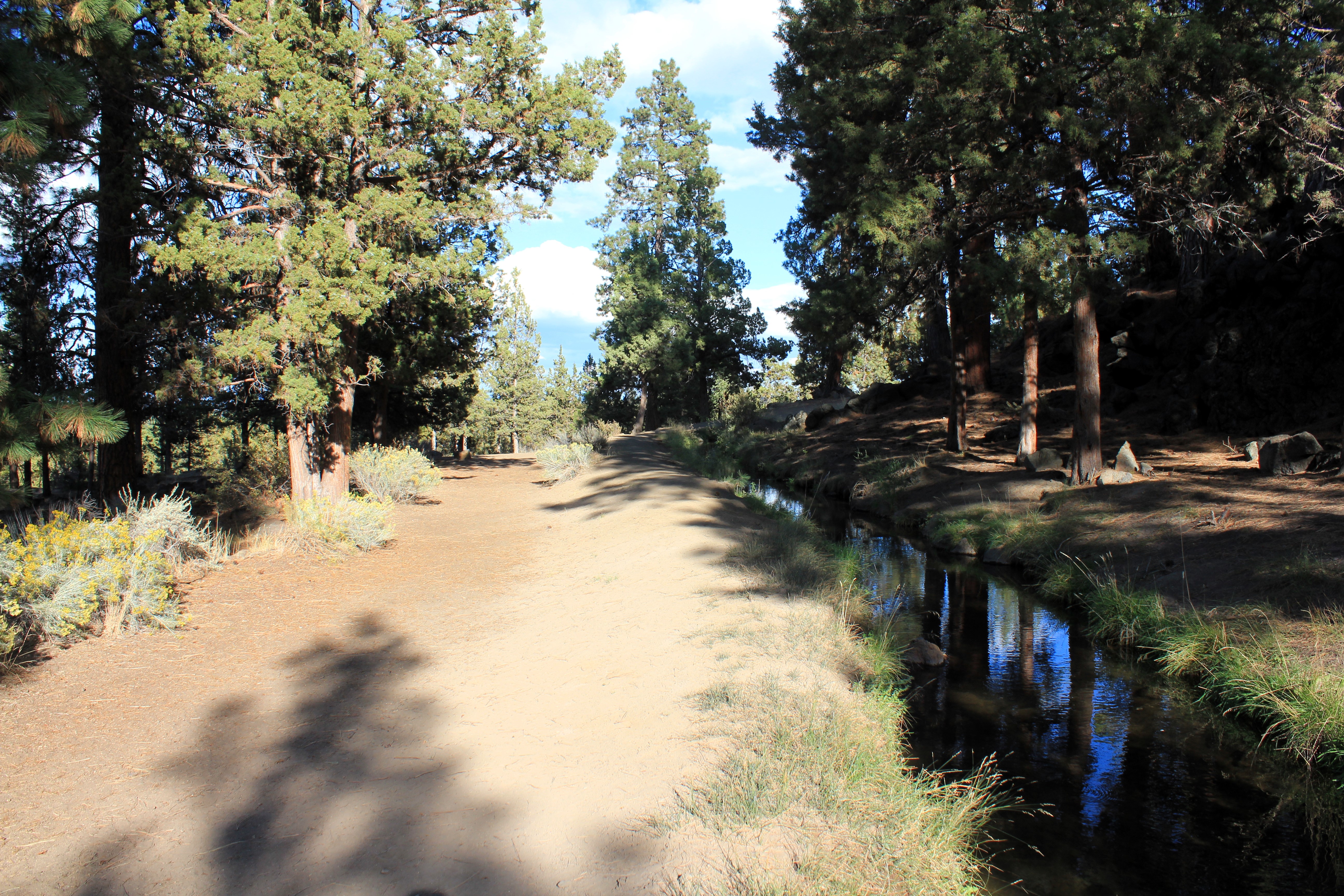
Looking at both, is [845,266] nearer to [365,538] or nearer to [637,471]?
[637,471]

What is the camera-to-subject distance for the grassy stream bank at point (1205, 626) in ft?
19.2

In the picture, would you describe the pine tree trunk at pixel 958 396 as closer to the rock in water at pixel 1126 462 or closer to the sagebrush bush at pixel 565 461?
the rock in water at pixel 1126 462

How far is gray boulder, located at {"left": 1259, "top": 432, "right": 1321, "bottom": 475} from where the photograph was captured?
11430 mm

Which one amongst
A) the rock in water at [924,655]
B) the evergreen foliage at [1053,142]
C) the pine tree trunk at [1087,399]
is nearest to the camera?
the rock in water at [924,655]

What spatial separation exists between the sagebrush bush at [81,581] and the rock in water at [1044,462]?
14.7 meters

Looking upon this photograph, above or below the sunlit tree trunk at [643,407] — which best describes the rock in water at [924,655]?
below

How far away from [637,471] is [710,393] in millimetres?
26363

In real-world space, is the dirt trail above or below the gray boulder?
below

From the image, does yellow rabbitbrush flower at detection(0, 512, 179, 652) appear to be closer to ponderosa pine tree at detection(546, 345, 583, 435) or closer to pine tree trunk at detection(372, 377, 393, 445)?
pine tree trunk at detection(372, 377, 393, 445)

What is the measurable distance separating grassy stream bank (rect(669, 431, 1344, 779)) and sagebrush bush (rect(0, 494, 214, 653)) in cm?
950

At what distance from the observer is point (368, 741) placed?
4824 millimetres

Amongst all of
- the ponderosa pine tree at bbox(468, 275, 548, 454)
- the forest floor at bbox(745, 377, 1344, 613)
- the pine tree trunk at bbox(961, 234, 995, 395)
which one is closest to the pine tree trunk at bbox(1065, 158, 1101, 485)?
the forest floor at bbox(745, 377, 1344, 613)

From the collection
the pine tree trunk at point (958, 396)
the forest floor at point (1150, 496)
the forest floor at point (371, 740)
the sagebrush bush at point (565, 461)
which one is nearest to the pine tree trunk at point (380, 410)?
the sagebrush bush at point (565, 461)

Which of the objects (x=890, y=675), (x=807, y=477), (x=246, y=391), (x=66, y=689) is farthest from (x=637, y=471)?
(x=66, y=689)
